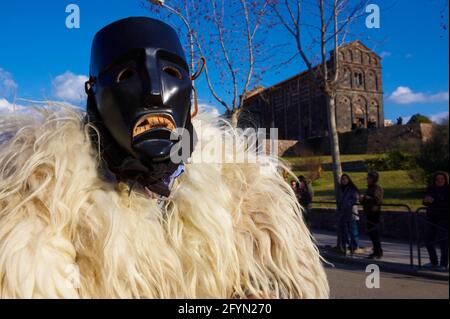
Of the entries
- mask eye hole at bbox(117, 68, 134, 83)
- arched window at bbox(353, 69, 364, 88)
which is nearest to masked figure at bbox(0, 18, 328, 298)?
mask eye hole at bbox(117, 68, 134, 83)

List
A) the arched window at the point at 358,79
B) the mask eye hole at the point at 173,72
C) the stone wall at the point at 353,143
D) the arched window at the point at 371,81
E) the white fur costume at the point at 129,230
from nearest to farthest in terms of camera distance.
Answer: the white fur costume at the point at 129,230, the mask eye hole at the point at 173,72, the stone wall at the point at 353,143, the arched window at the point at 358,79, the arched window at the point at 371,81

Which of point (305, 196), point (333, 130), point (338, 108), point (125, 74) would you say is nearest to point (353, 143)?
point (338, 108)

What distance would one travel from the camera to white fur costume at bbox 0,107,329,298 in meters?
1.07

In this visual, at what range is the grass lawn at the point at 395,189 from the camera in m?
9.84

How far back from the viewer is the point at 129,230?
3.86ft

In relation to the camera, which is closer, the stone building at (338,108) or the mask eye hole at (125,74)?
the mask eye hole at (125,74)

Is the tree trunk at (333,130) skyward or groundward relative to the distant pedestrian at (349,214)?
skyward

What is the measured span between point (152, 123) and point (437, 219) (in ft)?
21.0

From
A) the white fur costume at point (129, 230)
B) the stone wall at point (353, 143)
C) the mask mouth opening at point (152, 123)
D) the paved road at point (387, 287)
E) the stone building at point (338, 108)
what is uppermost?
the stone building at point (338, 108)

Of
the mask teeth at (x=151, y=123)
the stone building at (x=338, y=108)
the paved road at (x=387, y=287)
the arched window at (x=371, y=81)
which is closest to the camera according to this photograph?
the mask teeth at (x=151, y=123)

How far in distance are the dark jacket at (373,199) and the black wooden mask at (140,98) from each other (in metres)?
6.73

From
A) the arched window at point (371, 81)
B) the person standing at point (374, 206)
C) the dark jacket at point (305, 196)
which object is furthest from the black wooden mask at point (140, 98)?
the arched window at point (371, 81)

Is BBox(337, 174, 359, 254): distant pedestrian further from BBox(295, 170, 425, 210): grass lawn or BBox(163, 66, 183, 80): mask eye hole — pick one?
BBox(163, 66, 183, 80): mask eye hole

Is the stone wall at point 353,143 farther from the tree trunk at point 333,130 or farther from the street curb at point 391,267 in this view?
the street curb at point 391,267
